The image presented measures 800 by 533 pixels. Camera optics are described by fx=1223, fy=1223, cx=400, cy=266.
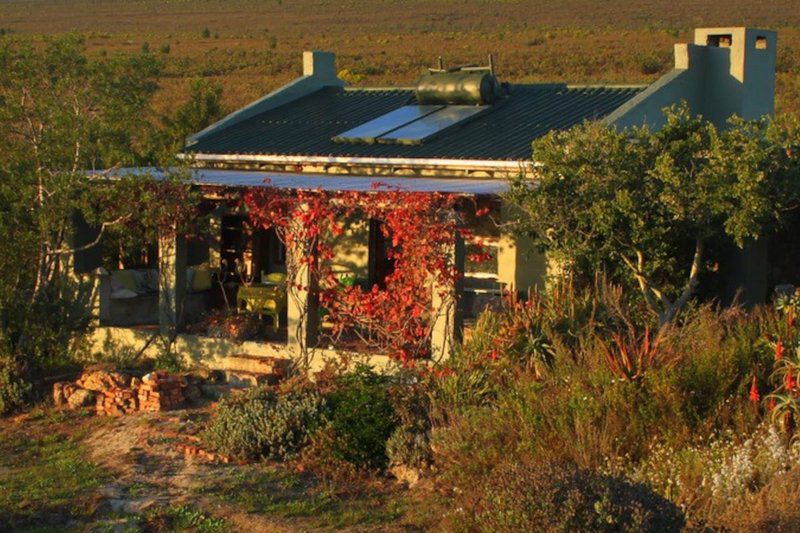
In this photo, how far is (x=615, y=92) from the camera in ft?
57.9

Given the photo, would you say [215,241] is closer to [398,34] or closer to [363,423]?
[363,423]

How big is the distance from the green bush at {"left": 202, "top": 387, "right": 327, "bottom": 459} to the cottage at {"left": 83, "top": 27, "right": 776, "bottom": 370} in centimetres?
234

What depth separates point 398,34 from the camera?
231 ft

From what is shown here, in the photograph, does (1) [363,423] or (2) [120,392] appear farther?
(2) [120,392]

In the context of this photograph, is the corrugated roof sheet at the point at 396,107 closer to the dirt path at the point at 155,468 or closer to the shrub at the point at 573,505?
the dirt path at the point at 155,468

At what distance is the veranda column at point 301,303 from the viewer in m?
14.1

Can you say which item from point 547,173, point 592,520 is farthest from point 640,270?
point 592,520

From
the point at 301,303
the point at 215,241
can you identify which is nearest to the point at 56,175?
the point at 301,303

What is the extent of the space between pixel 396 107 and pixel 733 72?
511 cm

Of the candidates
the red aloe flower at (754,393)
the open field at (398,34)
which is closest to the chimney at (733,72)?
the red aloe flower at (754,393)

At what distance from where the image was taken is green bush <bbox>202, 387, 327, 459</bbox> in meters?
11.2

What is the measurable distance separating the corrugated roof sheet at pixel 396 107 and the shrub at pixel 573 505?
25.7ft

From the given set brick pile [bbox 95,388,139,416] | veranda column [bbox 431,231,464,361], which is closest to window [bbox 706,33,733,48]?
veranda column [bbox 431,231,464,361]

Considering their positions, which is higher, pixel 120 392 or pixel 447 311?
pixel 447 311
